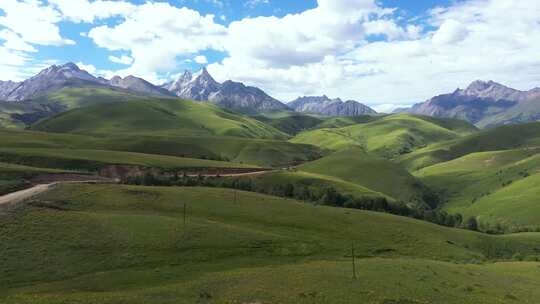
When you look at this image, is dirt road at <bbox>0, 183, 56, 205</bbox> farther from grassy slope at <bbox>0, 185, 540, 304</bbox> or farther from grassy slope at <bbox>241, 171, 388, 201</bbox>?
grassy slope at <bbox>241, 171, 388, 201</bbox>

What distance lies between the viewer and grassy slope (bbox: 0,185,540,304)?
158 ft

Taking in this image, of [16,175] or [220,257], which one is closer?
[220,257]

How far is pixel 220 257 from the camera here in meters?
63.7

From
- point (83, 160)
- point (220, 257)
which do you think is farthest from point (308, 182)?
point (220, 257)

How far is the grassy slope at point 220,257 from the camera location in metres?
48.3

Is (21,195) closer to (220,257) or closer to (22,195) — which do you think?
(22,195)

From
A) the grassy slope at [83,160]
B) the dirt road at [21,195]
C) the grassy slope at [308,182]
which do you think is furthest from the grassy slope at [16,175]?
the grassy slope at [308,182]

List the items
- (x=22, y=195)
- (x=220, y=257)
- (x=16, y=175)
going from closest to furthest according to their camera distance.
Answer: (x=220, y=257) < (x=22, y=195) < (x=16, y=175)

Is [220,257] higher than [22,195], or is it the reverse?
[22,195]

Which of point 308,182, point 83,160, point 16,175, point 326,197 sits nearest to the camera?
point 16,175

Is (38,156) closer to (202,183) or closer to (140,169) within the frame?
(140,169)

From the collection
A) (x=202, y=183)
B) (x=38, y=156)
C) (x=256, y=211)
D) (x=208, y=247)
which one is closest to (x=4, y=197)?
(x=208, y=247)

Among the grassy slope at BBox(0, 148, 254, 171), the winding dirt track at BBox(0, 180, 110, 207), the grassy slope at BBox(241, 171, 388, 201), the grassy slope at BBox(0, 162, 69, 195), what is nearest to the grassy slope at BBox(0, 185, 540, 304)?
the winding dirt track at BBox(0, 180, 110, 207)

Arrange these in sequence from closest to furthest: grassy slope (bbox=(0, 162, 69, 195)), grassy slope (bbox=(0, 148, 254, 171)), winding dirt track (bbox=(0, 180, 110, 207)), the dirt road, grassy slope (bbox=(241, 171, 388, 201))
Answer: winding dirt track (bbox=(0, 180, 110, 207)) → the dirt road → grassy slope (bbox=(0, 162, 69, 195)) → grassy slope (bbox=(0, 148, 254, 171)) → grassy slope (bbox=(241, 171, 388, 201))
